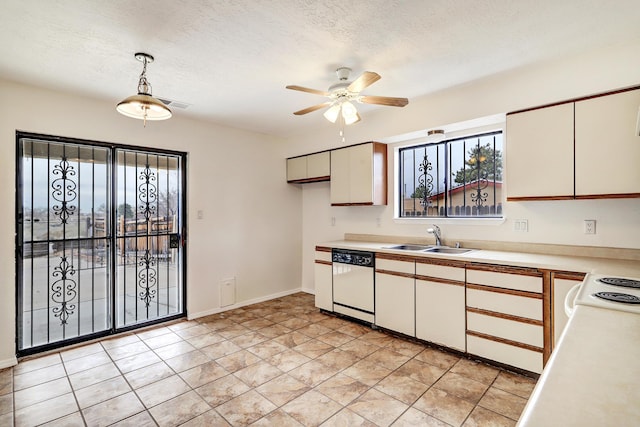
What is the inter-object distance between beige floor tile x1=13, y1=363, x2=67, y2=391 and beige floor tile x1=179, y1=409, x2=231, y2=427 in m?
1.44

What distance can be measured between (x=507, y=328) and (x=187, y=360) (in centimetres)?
277

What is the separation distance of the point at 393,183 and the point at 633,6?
2.54 meters

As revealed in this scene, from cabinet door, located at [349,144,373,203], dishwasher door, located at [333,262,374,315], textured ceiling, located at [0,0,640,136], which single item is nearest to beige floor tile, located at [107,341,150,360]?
dishwasher door, located at [333,262,374,315]

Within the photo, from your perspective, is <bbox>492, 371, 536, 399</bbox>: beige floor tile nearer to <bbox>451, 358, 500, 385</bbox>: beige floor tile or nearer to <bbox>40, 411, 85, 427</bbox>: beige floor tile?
<bbox>451, 358, 500, 385</bbox>: beige floor tile

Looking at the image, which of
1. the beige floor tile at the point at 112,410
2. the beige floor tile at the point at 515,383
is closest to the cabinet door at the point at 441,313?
the beige floor tile at the point at 515,383

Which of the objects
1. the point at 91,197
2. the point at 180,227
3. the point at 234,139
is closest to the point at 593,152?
the point at 234,139

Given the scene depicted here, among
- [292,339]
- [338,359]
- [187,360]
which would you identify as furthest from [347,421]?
[187,360]

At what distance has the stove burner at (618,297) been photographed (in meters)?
1.39

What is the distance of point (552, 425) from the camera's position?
22.5 inches

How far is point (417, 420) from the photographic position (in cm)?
208

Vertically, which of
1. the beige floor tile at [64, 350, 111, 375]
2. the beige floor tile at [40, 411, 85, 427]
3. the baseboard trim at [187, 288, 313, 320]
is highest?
the baseboard trim at [187, 288, 313, 320]

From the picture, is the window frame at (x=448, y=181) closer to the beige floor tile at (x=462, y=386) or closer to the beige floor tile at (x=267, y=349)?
the beige floor tile at (x=462, y=386)

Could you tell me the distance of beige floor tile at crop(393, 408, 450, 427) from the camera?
6.70 feet

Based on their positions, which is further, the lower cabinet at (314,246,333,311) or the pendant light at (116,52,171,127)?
the lower cabinet at (314,246,333,311)
